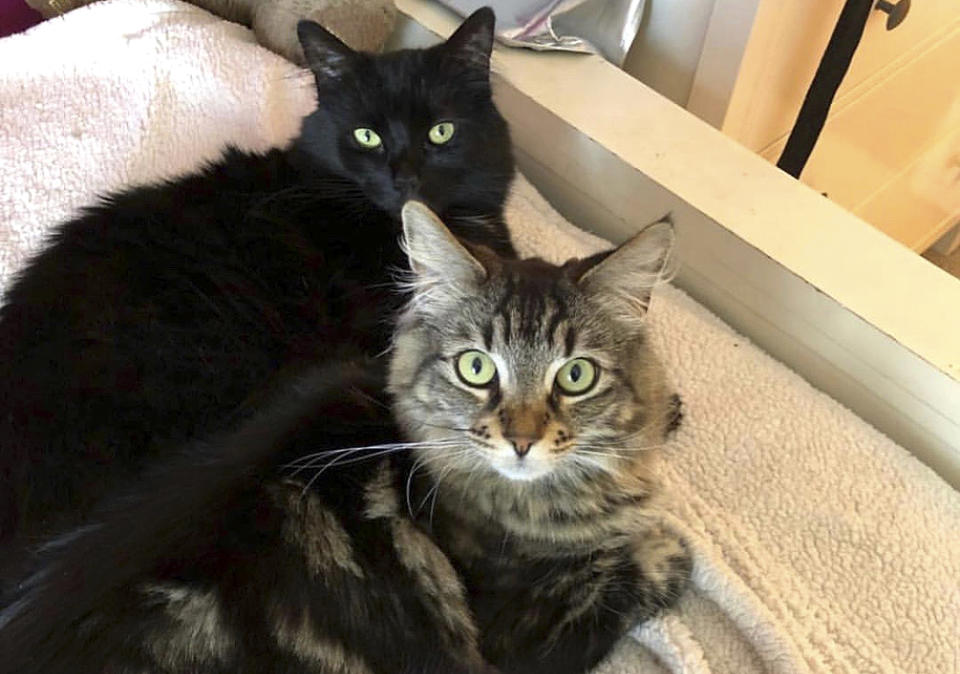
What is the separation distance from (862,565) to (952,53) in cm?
137

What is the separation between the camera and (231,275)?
126 cm

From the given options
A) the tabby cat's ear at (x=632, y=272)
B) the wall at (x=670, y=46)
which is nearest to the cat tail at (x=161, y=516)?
the tabby cat's ear at (x=632, y=272)

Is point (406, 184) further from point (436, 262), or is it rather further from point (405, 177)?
point (436, 262)

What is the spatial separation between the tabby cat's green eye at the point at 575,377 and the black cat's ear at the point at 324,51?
0.64 metres

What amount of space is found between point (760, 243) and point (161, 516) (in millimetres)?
892

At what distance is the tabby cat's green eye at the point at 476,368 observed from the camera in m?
1.04

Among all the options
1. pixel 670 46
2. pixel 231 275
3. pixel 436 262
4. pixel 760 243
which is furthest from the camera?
pixel 670 46

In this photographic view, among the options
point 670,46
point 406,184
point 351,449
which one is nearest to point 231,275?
point 406,184

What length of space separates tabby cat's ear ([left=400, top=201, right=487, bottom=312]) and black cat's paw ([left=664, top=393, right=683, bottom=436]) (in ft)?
1.20

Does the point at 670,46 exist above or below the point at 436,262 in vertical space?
below

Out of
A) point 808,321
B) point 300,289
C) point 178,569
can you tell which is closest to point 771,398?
point 808,321

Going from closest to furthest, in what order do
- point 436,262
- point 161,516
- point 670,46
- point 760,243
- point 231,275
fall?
point 161,516 < point 436,262 < point 231,275 < point 760,243 < point 670,46

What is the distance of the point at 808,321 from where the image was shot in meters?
1.37

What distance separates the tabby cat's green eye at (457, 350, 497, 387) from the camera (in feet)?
3.40
